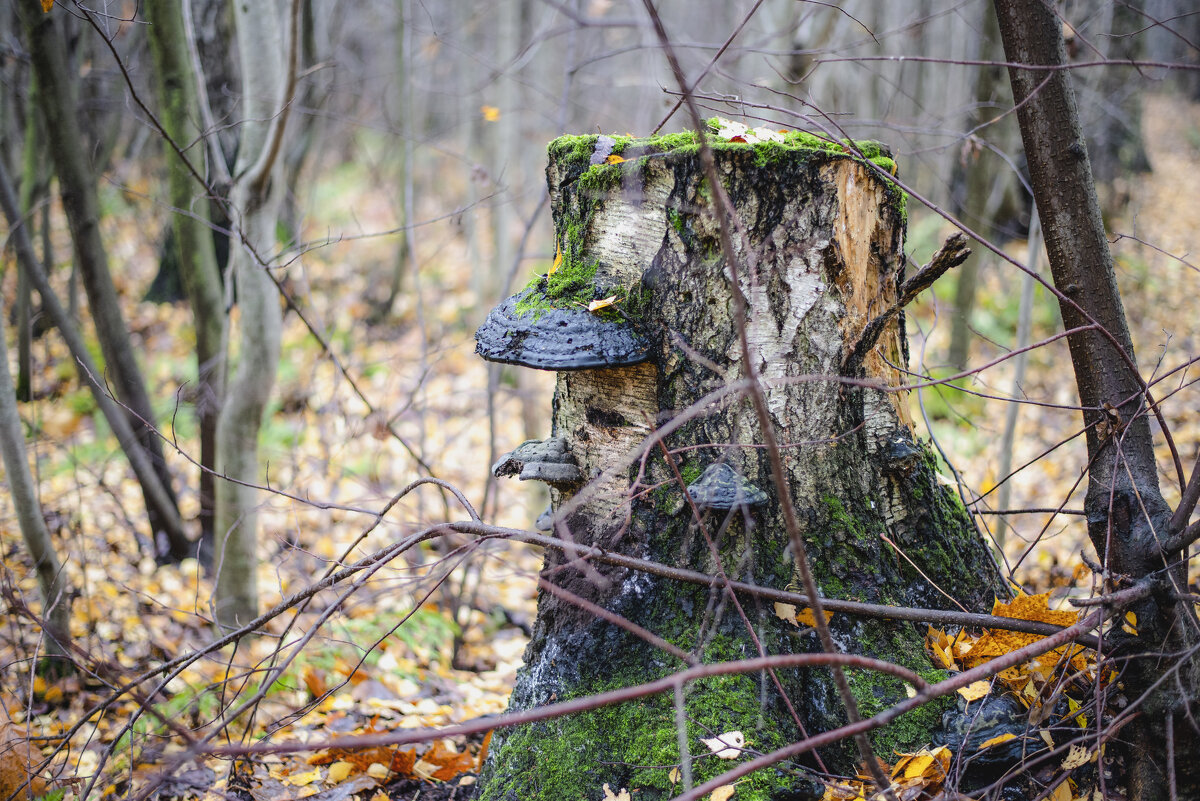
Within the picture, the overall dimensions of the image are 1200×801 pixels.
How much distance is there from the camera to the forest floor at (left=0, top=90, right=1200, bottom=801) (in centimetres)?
281

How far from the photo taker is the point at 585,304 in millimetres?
2414

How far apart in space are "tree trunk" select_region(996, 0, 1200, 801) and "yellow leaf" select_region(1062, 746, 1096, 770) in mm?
197

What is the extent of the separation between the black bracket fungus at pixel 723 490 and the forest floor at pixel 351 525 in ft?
2.17

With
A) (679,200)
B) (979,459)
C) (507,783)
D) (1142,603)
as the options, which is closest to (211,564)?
(507,783)

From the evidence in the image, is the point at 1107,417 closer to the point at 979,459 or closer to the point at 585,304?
the point at 585,304

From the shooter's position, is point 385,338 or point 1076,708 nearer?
point 1076,708

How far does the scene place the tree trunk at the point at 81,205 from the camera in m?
4.42

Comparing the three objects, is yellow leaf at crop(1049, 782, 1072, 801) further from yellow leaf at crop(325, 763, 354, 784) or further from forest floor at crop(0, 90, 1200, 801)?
yellow leaf at crop(325, 763, 354, 784)

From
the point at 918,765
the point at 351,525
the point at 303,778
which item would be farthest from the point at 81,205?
the point at 918,765

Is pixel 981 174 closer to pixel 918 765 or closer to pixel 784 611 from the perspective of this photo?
pixel 784 611

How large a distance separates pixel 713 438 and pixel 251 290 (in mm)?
3123

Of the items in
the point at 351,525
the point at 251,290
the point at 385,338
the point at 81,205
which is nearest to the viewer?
the point at 251,290

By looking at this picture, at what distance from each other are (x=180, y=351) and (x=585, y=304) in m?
9.63

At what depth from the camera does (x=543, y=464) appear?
247cm
